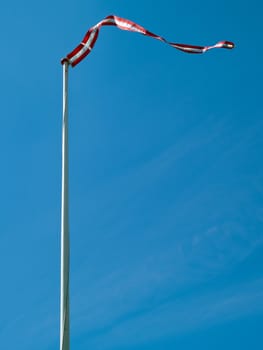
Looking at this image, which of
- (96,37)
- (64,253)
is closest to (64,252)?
(64,253)

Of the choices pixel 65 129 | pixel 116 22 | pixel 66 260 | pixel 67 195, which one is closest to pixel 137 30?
pixel 116 22

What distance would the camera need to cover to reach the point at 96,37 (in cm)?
2050

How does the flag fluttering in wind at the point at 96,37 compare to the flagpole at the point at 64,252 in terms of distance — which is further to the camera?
the flag fluttering in wind at the point at 96,37

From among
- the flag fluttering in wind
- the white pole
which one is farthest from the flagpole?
the flag fluttering in wind

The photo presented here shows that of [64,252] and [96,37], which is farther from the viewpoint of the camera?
[96,37]

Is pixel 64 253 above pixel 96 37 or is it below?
below

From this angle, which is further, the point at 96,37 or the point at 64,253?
the point at 96,37

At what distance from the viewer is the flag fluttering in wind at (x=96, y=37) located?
18892 mm

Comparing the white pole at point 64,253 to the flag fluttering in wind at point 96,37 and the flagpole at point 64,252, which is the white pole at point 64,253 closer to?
the flagpole at point 64,252

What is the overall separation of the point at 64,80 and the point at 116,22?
5228mm

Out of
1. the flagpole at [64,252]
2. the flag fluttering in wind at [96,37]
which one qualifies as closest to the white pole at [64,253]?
the flagpole at [64,252]

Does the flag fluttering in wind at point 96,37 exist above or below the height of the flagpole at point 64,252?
above

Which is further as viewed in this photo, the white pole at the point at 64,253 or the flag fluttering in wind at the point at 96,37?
the flag fluttering in wind at the point at 96,37

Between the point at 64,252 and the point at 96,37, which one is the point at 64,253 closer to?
the point at 64,252
